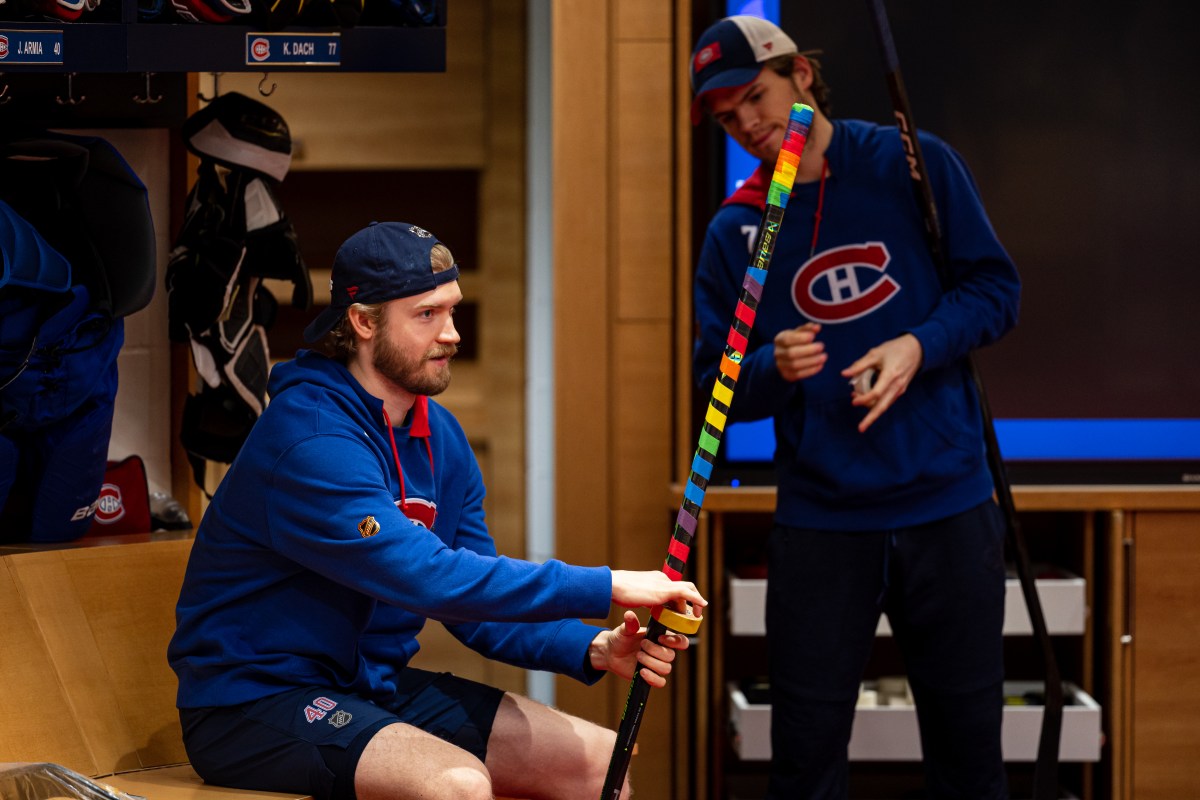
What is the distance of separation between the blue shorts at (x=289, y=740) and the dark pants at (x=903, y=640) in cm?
64

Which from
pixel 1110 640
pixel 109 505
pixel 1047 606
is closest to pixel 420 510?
pixel 109 505

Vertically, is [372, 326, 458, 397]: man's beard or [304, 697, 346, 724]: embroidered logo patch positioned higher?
[372, 326, 458, 397]: man's beard

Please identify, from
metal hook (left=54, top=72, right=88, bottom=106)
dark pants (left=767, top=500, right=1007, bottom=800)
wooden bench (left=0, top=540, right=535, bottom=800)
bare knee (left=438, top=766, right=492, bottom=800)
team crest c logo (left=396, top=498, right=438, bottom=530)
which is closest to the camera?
bare knee (left=438, top=766, right=492, bottom=800)

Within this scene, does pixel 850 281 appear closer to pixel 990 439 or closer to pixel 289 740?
pixel 990 439

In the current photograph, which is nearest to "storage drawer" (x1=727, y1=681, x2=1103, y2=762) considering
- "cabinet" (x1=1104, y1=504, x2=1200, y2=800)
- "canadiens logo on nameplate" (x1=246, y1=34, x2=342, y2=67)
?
"cabinet" (x1=1104, y1=504, x2=1200, y2=800)

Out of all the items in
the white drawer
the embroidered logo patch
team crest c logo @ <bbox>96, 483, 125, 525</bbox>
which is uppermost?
team crest c logo @ <bbox>96, 483, 125, 525</bbox>

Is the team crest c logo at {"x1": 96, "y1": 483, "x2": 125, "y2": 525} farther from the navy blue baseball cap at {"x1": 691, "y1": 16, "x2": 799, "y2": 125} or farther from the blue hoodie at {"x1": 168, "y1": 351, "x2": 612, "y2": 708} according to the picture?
the navy blue baseball cap at {"x1": 691, "y1": 16, "x2": 799, "y2": 125}

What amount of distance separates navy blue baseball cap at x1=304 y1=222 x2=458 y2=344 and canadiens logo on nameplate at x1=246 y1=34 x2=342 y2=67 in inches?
15.6

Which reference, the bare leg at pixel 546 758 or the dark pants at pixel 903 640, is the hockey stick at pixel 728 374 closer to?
the bare leg at pixel 546 758

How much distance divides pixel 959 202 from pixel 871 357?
35 centimetres

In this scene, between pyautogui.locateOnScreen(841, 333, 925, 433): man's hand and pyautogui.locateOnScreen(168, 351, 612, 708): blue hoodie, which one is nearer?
pyautogui.locateOnScreen(168, 351, 612, 708): blue hoodie

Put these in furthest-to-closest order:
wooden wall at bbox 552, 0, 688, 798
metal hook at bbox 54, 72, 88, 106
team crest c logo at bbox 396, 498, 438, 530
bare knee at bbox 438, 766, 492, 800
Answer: wooden wall at bbox 552, 0, 688, 798 → metal hook at bbox 54, 72, 88, 106 → team crest c logo at bbox 396, 498, 438, 530 → bare knee at bbox 438, 766, 492, 800

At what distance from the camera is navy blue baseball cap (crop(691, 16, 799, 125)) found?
2297mm

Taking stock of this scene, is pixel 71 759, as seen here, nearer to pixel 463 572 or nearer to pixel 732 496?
pixel 463 572
